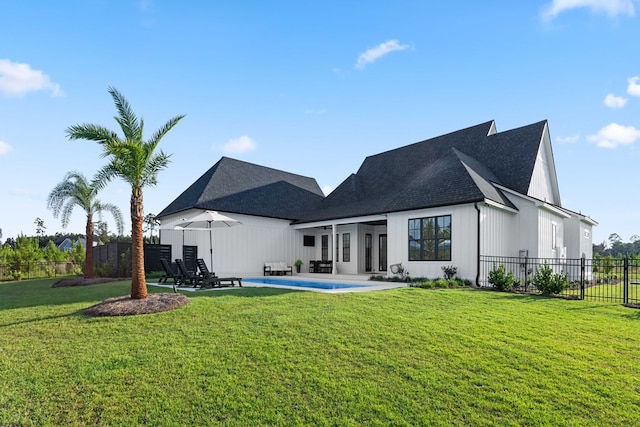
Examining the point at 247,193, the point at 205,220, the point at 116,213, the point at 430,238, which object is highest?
the point at 247,193

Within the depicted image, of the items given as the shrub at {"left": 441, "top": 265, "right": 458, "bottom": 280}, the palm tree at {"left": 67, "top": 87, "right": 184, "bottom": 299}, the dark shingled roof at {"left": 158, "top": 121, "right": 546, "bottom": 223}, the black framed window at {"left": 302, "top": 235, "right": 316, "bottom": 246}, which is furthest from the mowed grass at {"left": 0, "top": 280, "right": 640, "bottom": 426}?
the black framed window at {"left": 302, "top": 235, "right": 316, "bottom": 246}

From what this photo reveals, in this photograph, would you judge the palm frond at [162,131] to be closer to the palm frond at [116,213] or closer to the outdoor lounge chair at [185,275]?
the outdoor lounge chair at [185,275]

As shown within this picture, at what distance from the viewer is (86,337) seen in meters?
6.29

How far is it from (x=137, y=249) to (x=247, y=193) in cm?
1257

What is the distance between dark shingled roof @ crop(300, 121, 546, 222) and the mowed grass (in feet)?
26.3

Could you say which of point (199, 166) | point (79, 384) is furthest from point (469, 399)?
point (199, 166)

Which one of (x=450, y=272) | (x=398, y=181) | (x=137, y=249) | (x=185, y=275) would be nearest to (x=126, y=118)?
(x=137, y=249)

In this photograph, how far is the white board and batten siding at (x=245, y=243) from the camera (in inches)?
760

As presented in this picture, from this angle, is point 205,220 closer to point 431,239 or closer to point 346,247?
point 346,247

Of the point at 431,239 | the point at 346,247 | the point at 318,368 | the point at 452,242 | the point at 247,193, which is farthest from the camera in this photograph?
the point at 247,193

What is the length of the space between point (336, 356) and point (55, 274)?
26740mm

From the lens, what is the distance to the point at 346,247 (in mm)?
21141

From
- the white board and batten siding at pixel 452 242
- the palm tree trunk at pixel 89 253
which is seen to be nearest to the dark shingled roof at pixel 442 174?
the white board and batten siding at pixel 452 242

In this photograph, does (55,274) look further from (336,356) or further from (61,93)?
(336,356)
